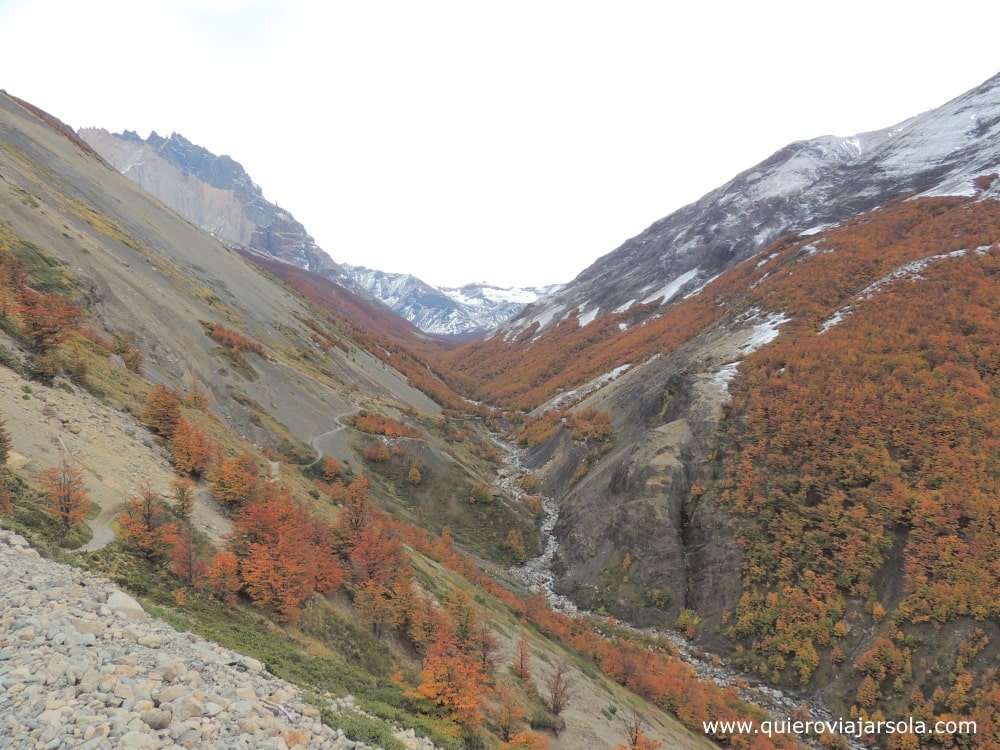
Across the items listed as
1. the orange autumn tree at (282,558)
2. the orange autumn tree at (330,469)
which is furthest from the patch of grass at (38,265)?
the orange autumn tree at (282,558)

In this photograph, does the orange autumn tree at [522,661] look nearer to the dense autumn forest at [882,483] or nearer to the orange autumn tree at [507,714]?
the orange autumn tree at [507,714]

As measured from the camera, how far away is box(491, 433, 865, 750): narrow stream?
25.7 m

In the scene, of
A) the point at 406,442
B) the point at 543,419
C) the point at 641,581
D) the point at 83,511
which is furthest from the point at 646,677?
the point at 543,419

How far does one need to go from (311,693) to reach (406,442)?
1525 inches

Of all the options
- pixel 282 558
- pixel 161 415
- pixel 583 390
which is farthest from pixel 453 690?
pixel 583 390

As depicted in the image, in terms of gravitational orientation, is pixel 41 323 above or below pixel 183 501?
above

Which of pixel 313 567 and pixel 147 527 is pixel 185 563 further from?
pixel 313 567

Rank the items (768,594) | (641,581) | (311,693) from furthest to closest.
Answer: (641,581) < (768,594) < (311,693)

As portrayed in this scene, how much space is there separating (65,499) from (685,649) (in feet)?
108

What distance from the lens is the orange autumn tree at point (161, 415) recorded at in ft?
71.0

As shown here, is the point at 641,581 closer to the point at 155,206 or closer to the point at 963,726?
the point at 963,726

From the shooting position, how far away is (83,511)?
43.7 feet

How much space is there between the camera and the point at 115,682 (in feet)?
24.9

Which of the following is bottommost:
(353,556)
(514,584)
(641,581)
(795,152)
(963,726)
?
(514,584)
